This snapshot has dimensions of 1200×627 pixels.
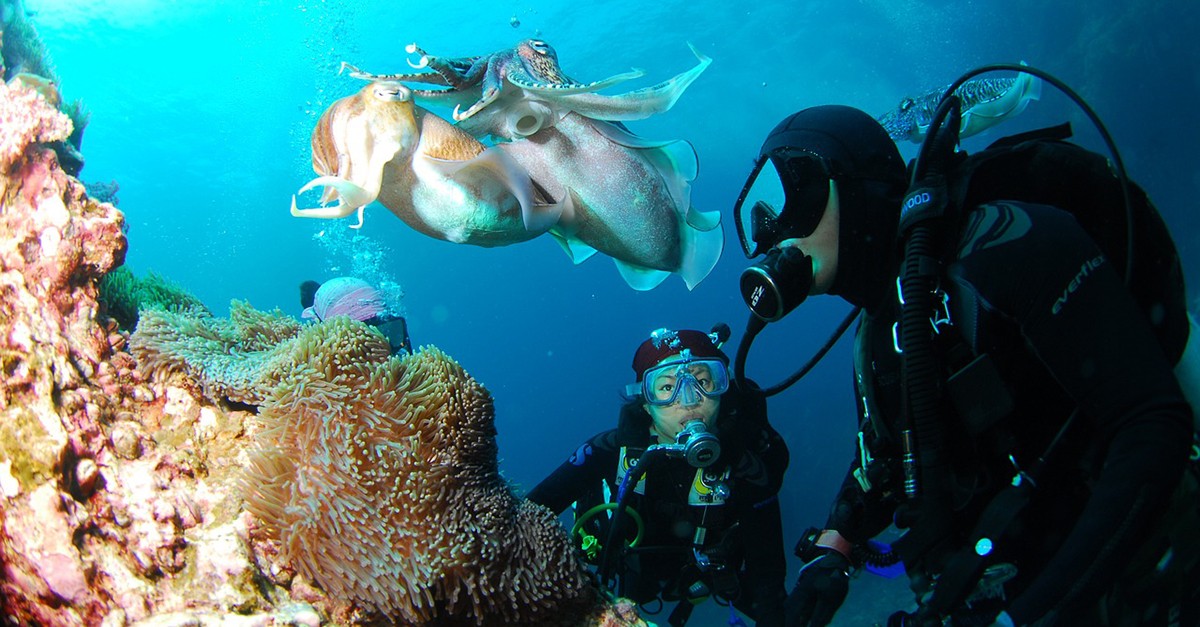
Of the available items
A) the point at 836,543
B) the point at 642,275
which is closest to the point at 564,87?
the point at 642,275

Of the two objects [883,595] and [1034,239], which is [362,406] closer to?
[1034,239]

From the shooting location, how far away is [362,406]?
2.09 metres

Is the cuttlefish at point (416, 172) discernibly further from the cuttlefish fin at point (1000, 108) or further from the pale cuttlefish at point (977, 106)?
the cuttlefish fin at point (1000, 108)

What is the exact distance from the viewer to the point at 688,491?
198 inches

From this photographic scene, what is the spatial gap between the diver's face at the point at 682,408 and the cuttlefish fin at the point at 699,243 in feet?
9.05

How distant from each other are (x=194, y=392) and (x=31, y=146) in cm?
114

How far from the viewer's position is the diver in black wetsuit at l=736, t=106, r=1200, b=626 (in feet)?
4.95

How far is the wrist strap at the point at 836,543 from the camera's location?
3.21 metres

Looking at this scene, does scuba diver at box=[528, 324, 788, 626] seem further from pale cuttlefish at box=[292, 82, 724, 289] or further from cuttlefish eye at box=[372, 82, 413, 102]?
cuttlefish eye at box=[372, 82, 413, 102]

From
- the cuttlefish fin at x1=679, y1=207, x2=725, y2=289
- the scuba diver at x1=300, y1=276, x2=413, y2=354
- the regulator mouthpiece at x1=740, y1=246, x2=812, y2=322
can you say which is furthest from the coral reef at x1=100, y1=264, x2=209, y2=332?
the regulator mouthpiece at x1=740, y1=246, x2=812, y2=322

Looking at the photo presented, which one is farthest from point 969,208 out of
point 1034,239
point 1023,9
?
point 1023,9

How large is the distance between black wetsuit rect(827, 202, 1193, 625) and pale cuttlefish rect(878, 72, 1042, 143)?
76cm

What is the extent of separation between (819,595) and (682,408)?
2179 mm

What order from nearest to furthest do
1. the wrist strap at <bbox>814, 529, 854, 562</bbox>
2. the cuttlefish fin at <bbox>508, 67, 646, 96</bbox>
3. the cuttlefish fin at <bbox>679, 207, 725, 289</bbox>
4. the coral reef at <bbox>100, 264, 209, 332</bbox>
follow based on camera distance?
the cuttlefish fin at <bbox>508, 67, 646, 96</bbox>, the cuttlefish fin at <bbox>679, 207, 725, 289</bbox>, the coral reef at <bbox>100, 264, 209, 332</bbox>, the wrist strap at <bbox>814, 529, 854, 562</bbox>
